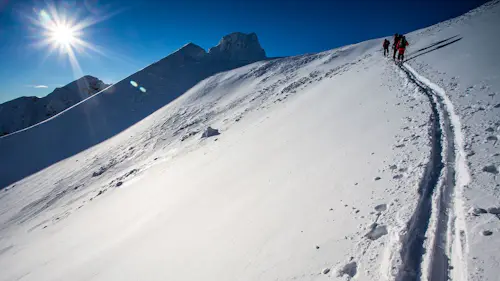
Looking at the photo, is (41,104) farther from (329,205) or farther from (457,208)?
(457,208)

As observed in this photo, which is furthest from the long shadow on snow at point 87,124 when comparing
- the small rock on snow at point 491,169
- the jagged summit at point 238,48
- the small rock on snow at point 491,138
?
the small rock on snow at point 491,169

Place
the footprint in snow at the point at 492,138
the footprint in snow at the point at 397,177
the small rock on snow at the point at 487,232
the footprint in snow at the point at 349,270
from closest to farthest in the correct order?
the small rock on snow at the point at 487,232 < the footprint in snow at the point at 349,270 < the footprint in snow at the point at 397,177 < the footprint in snow at the point at 492,138

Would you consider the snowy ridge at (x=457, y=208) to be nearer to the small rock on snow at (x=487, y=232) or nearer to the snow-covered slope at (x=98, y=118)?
the small rock on snow at (x=487, y=232)

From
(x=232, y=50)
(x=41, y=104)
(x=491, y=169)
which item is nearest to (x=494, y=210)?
(x=491, y=169)

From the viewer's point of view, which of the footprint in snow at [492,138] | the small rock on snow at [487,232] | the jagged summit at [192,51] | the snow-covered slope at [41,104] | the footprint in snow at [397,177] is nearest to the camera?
the small rock on snow at [487,232]

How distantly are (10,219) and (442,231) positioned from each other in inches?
1173

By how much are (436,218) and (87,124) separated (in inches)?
1826

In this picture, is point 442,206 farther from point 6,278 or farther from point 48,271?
point 6,278

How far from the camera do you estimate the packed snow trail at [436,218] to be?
9.24 feet

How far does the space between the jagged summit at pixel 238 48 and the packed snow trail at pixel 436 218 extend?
61972 millimetres

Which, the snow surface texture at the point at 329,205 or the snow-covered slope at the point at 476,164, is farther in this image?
the snow surface texture at the point at 329,205

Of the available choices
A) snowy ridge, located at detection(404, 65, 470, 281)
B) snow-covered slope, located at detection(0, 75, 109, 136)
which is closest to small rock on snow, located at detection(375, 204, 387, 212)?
snowy ridge, located at detection(404, 65, 470, 281)

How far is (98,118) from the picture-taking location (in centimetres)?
3966

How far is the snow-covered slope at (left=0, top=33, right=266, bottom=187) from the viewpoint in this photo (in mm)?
35375
